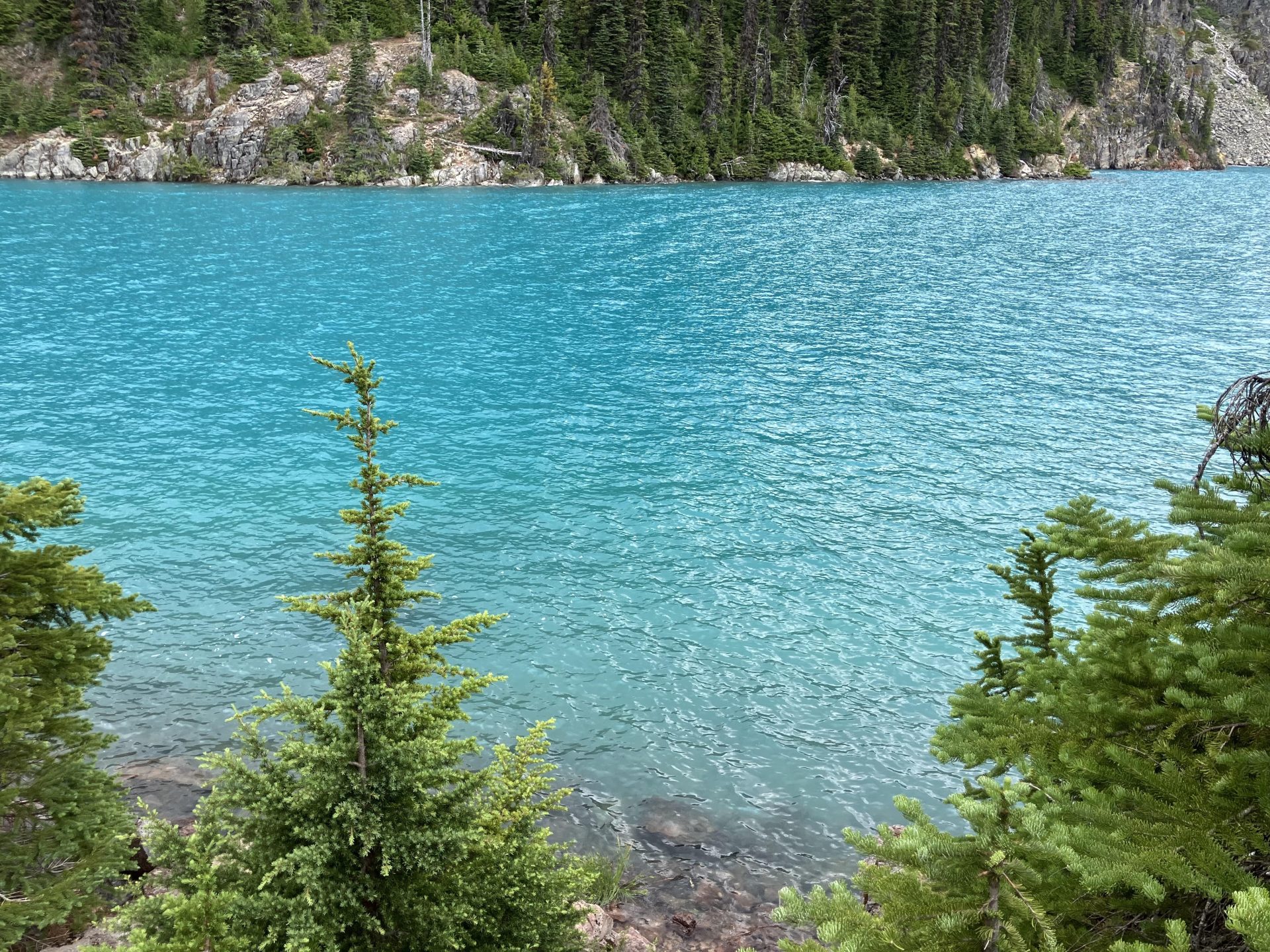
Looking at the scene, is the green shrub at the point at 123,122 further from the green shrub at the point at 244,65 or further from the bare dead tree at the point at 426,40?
the bare dead tree at the point at 426,40

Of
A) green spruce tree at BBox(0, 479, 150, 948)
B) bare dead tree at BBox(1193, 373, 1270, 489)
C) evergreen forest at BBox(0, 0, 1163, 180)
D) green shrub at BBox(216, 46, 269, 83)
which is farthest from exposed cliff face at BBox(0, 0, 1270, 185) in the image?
bare dead tree at BBox(1193, 373, 1270, 489)

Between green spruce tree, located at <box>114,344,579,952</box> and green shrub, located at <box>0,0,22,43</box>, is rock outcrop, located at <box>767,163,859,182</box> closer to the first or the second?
green shrub, located at <box>0,0,22,43</box>

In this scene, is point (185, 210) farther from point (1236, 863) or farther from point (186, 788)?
point (1236, 863)

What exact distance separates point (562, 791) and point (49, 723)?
5.30 meters

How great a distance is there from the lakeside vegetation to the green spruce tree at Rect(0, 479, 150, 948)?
1.1 inches

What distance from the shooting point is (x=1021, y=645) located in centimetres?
929

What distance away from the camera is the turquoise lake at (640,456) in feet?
51.7

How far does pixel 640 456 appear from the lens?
2788 centimetres

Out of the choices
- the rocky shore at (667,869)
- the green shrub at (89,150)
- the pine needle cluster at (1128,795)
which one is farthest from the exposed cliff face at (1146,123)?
the pine needle cluster at (1128,795)

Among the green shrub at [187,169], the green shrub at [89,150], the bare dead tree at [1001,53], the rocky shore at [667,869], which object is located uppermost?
the bare dead tree at [1001,53]

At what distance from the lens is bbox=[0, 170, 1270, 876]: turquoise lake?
15.8m

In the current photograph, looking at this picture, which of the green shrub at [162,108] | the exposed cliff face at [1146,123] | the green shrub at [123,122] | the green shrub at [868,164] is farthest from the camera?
the exposed cliff face at [1146,123]

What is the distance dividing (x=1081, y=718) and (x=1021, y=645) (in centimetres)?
302

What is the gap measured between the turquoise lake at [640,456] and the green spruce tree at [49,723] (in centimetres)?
527
